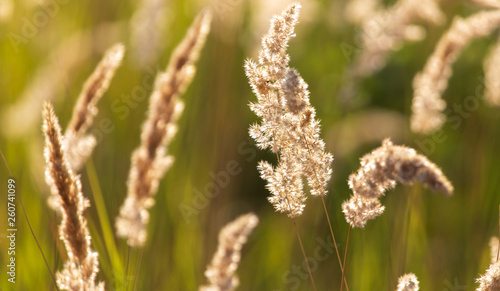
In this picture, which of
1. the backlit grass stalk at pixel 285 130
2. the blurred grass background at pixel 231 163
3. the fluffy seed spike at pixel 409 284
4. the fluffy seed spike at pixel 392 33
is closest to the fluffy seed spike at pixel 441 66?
the blurred grass background at pixel 231 163

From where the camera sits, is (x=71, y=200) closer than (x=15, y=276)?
Yes

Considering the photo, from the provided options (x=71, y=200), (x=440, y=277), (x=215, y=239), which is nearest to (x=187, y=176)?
(x=215, y=239)

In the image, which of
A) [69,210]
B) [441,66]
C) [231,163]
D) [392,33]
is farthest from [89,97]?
[392,33]

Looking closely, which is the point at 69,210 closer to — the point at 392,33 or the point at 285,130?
A: the point at 285,130

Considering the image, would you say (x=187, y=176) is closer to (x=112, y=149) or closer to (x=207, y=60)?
(x=112, y=149)

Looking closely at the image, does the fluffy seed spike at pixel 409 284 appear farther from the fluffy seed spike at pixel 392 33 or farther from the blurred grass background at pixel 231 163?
the fluffy seed spike at pixel 392 33
